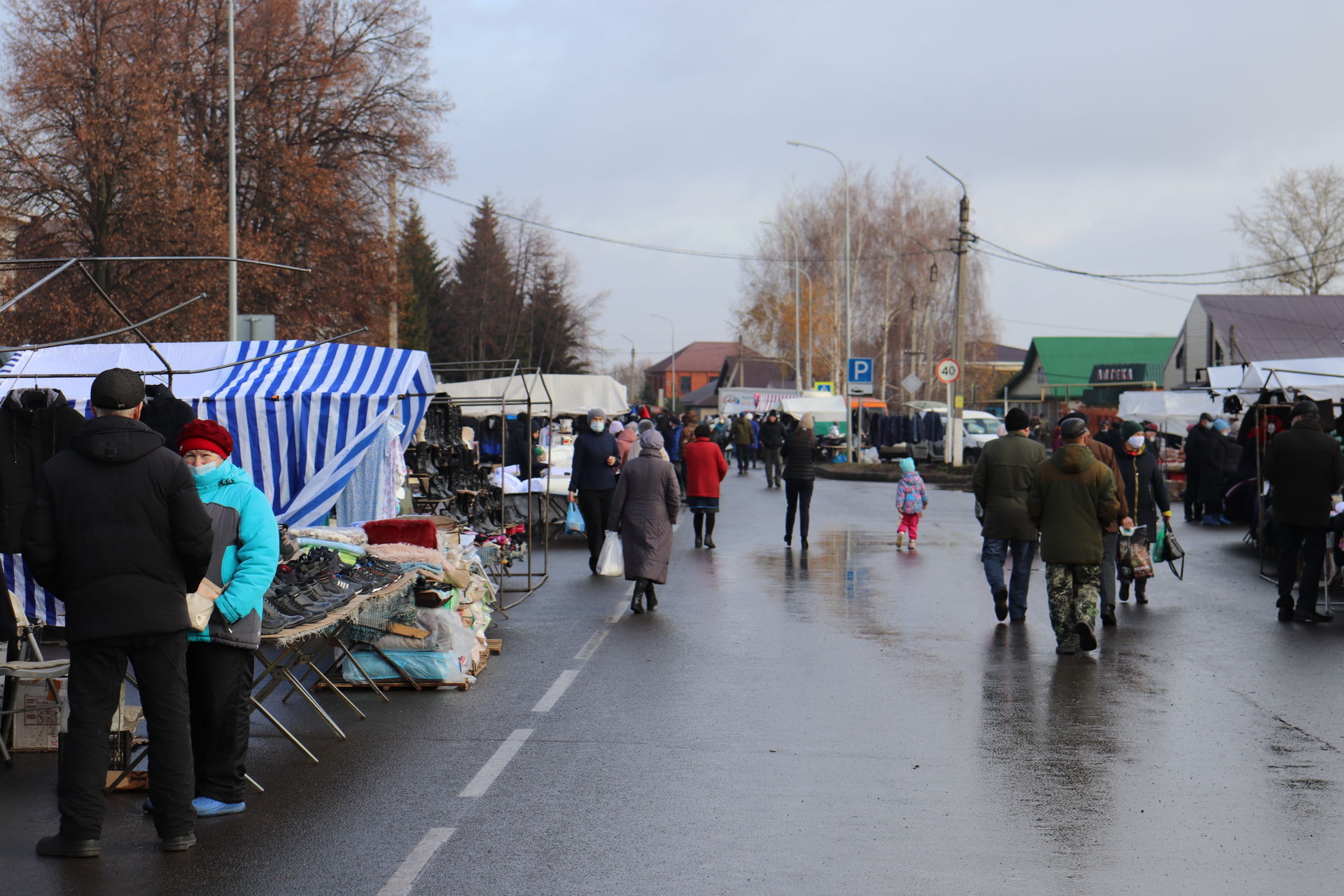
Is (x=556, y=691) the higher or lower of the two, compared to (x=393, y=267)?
lower

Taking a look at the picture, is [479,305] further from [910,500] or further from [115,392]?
[115,392]

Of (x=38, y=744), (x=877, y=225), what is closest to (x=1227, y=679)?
(x=38, y=744)

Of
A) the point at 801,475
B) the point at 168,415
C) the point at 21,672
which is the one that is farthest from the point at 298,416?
the point at 801,475

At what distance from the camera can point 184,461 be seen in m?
5.91

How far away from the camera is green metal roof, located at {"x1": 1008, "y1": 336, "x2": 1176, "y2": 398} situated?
80750 millimetres

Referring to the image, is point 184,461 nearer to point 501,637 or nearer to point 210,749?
point 210,749

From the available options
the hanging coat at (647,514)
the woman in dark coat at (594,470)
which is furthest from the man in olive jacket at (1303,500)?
the woman in dark coat at (594,470)

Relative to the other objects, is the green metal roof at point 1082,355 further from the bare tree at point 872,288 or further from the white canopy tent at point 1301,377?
the white canopy tent at point 1301,377

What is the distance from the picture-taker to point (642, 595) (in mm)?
13438

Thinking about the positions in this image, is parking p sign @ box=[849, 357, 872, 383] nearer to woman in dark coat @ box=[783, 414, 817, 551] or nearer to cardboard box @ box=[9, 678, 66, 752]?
woman in dark coat @ box=[783, 414, 817, 551]

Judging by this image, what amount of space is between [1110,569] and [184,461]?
9.15 meters

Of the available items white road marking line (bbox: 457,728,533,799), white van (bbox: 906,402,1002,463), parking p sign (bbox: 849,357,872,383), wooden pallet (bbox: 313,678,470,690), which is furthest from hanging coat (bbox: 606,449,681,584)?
white van (bbox: 906,402,1002,463)

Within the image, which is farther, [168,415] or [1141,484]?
[1141,484]

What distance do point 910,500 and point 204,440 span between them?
14070 millimetres
